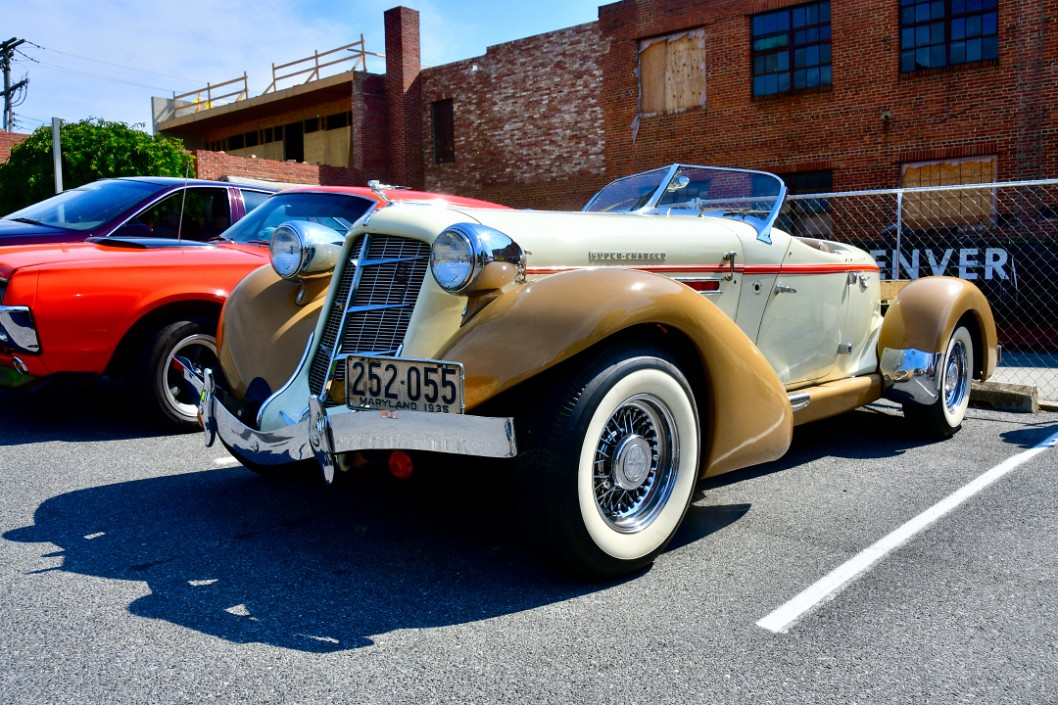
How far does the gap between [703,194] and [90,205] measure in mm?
4779

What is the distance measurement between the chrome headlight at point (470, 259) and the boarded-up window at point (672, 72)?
15464mm

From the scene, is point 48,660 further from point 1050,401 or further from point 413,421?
point 1050,401

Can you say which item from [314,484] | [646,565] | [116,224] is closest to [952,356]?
[646,565]

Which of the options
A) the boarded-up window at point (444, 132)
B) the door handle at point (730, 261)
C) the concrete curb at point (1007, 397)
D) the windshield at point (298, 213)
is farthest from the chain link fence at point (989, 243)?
the boarded-up window at point (444, 132)

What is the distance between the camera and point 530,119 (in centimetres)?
2020

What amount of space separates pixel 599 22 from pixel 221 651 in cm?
1844

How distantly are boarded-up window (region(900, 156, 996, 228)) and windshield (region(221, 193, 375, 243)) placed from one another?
33.5 ft

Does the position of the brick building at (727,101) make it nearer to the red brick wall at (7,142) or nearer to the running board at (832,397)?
the red brick wall at (7,142)

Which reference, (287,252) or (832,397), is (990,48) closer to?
(832,397)

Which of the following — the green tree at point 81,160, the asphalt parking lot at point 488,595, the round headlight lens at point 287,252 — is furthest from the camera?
the green tree at point 81,160

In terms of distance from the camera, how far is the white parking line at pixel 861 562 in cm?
272

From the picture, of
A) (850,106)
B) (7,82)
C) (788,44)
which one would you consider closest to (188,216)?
(850,106)

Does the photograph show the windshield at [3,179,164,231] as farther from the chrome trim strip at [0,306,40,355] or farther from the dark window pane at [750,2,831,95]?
the dark window pane at [750,2,831,95]

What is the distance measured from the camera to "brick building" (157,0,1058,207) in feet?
45.3
